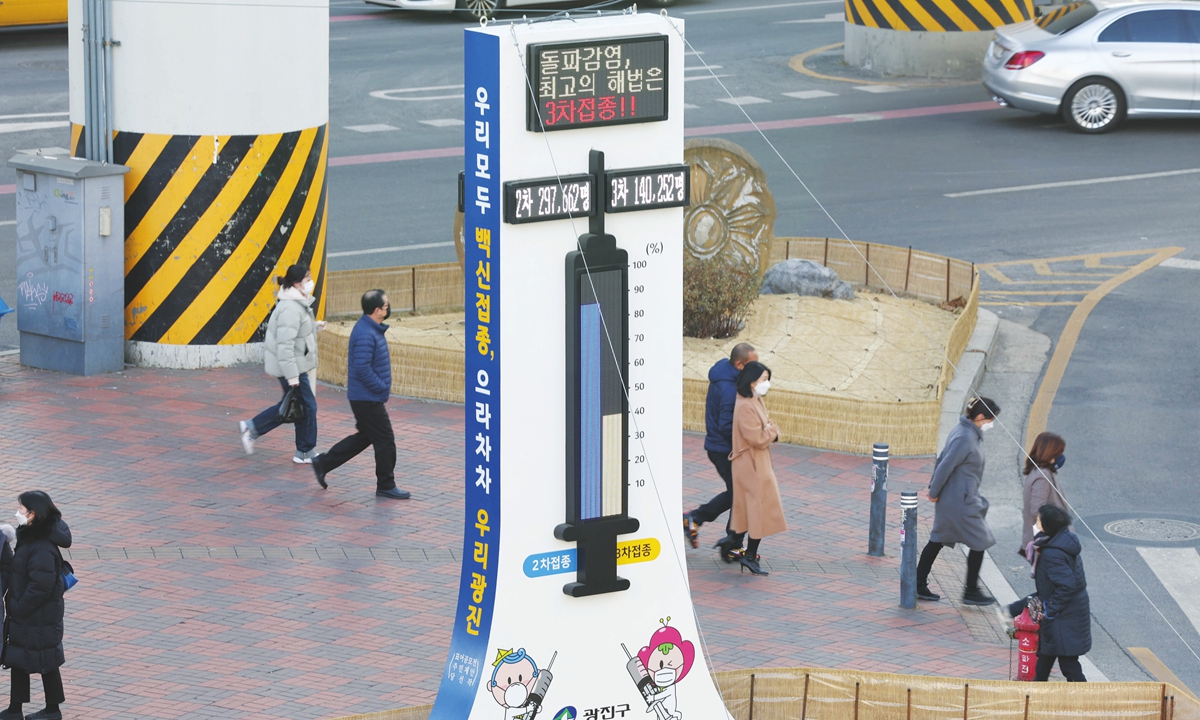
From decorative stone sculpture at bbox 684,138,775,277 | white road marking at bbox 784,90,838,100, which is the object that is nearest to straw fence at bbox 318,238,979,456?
decorative stone sculpture at bbox 684,138,775,277

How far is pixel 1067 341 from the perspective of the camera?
675 inches

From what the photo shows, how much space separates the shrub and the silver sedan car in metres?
9.68

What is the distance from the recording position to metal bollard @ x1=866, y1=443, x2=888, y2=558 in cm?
1167

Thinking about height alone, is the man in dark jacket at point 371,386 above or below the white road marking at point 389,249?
below

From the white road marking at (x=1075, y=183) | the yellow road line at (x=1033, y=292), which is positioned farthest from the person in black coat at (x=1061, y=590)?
the white road marking at (x=1075, y=183)

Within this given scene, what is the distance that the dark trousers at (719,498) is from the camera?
38.3 ft

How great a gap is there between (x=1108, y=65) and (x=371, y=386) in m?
14.8

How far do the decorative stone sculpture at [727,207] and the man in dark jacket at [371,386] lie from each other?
4.39m

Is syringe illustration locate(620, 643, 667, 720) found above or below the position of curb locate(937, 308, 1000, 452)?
below

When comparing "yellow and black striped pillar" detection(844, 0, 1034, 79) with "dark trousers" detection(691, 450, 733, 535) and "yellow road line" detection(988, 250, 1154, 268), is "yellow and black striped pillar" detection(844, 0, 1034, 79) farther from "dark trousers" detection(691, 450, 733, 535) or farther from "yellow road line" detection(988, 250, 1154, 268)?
"dark trousers" detection(691, 450, 733, 535)

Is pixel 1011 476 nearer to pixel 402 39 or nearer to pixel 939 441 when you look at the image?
pixel 939 441

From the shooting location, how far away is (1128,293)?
18500mm

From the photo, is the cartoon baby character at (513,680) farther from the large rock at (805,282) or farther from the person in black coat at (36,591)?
the large rock at (805,282)

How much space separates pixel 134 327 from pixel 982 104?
586 inches
